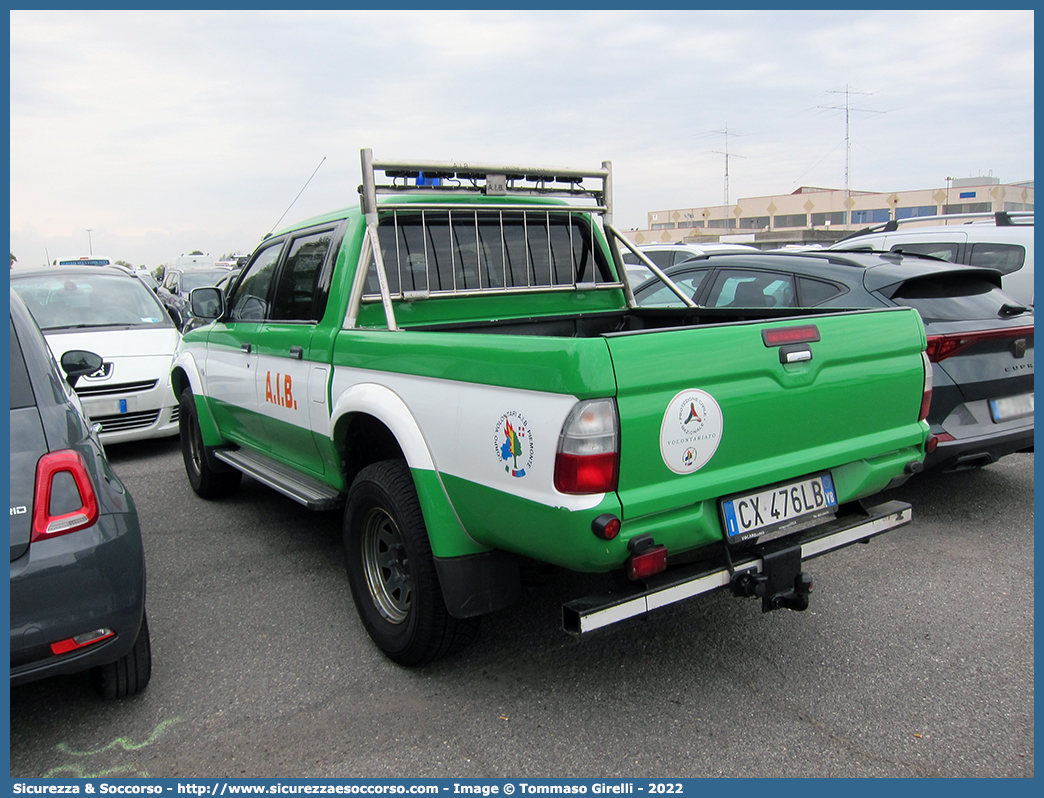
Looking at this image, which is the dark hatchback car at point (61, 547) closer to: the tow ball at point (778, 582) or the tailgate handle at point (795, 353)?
the tow ball at point (778, 582)

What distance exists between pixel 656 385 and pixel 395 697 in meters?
1.64

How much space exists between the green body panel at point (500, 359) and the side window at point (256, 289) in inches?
64.1

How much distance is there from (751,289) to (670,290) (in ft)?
2.53

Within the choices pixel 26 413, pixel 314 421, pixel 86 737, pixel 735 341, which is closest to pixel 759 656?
pixel 735 341

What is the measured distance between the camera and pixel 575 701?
3.07m

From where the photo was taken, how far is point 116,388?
7.15 m

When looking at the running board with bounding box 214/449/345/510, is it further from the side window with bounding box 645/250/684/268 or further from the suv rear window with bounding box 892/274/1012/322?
the side window with bounding box 645/250/684/268

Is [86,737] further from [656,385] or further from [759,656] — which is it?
[759,656]

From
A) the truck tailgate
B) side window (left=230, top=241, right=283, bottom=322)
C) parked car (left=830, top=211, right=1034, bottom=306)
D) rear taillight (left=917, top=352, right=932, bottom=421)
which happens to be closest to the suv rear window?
rear taillight (left=917, top=352, right=932, bottom=421)

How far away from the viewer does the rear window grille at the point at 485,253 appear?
4117 millimetres

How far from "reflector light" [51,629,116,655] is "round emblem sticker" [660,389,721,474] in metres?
1.97

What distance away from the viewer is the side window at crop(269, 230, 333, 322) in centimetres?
423

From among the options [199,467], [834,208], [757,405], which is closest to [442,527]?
[757,405]

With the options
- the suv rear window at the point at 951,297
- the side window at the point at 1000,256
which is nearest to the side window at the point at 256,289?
the suv rear window at the point at 951,297
